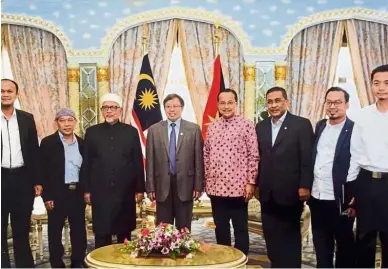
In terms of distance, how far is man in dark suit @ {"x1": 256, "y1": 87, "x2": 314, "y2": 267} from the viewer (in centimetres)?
412

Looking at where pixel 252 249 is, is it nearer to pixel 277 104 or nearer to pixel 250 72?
pixel 277 104

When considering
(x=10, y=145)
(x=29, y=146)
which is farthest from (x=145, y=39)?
(x=10, y=145)

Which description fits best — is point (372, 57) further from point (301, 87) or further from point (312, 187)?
point (312, 187)

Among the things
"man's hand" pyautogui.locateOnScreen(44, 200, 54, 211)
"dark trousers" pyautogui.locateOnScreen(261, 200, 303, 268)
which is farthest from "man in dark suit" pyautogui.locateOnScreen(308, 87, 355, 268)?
"man's hand" pyautogui.locateOnScreen(44, 200, 54, 211)

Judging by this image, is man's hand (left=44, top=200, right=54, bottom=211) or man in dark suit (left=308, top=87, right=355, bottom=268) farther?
man's hand (left=44, top=200, right=54, bottom=211)

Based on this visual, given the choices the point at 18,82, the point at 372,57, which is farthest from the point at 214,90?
the point at 18,82

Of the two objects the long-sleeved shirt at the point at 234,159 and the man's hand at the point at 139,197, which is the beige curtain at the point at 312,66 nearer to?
the long-sleeved shirt at the point at 234,159

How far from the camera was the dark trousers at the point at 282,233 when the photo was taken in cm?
421

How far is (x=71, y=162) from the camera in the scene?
14.6 feet

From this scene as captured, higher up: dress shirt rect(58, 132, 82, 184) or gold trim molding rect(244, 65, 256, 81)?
gold trim molding rect(244, 65, 256, 81)

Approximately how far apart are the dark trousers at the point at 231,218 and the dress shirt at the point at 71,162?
1120 mm

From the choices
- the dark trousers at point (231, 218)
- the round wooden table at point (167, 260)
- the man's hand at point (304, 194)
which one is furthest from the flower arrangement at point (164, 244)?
the man's hand at point (304, 194)

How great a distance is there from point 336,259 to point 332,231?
0.25 metres

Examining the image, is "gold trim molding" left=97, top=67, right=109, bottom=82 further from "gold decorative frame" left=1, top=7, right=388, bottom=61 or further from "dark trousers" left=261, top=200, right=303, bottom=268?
"dark trousers" left=261, top=200, right=303, bottom=268
